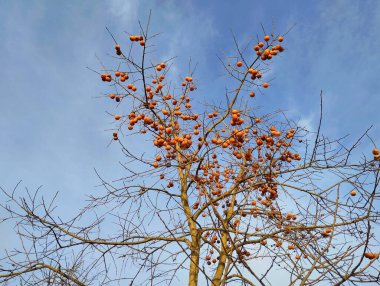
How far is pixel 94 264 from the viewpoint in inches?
203

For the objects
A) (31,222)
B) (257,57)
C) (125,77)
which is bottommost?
(31,222)

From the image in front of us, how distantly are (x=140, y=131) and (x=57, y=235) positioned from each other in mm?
1987

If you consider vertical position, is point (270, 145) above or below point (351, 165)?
above

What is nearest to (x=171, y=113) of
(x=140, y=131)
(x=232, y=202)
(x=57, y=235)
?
(x=140, y=131)

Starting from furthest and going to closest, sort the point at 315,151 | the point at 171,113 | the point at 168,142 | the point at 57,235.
A: the point at 171,113
the point at 168,142
the point at 57,235
the point at 315,151

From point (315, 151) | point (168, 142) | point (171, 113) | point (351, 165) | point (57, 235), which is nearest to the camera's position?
point (315, 151)

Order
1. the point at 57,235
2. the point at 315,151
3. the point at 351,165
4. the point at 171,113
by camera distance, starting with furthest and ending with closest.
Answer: the point at 171,113 < the point at 57,235 < the point at 351,165 < the point at 315,151

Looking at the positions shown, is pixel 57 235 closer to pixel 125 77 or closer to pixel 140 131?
pixel 140 131

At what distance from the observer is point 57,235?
16.4 ft

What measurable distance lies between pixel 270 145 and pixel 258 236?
137 centimetres

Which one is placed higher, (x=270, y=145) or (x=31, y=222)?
(x=270, y=145)

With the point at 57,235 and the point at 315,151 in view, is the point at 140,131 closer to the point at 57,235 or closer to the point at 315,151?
the point at 57,235

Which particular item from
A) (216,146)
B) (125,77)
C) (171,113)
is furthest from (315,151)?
(125,77)

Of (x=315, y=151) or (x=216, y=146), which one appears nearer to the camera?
(x=315, y=151)
